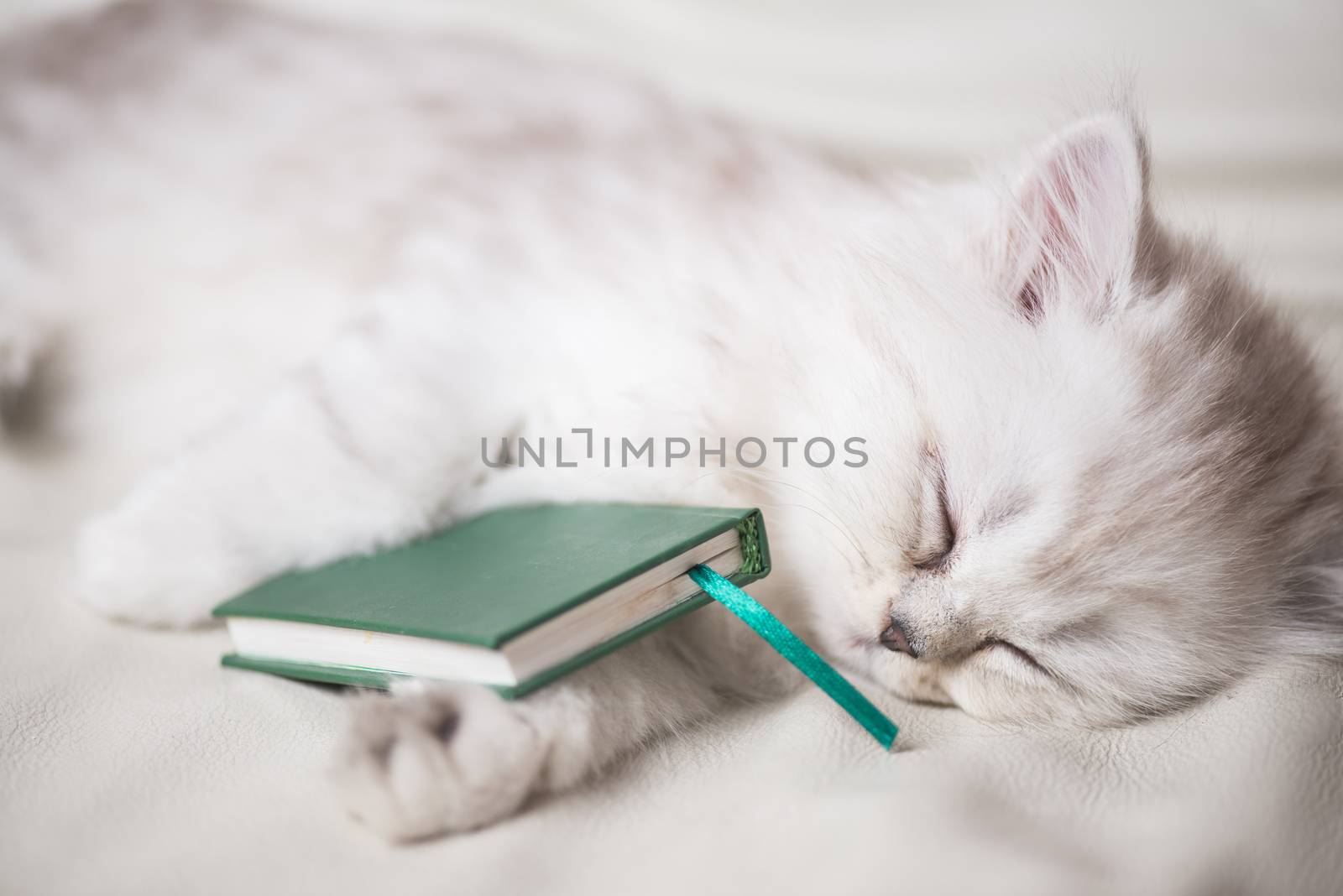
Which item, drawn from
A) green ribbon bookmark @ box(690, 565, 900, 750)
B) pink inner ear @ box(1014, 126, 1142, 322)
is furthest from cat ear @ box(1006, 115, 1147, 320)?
green ribbon bookmark @ box(690, 565, 900, 750)

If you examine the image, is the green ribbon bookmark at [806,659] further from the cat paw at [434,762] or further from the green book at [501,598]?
the cat paw at [434,762]

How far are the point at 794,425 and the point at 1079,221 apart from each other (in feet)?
1.31

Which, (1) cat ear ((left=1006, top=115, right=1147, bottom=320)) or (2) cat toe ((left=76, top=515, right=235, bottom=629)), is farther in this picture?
(2) cat toe ((left=76, top=515, right=235, bottom=629))

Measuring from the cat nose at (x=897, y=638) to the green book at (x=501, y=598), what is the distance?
16 centimetres

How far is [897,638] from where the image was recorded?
110 centimetres

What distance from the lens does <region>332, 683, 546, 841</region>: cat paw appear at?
87 cm

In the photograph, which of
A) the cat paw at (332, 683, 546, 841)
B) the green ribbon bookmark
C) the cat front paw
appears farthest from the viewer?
the cat front paw

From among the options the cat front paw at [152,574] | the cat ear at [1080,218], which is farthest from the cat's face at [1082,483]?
the cat front paw at [152,574]

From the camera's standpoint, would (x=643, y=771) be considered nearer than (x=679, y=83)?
Yes

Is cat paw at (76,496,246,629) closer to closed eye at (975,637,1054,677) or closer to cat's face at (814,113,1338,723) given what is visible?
cat's face at (814,113,1338,723)

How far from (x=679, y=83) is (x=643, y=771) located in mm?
1994

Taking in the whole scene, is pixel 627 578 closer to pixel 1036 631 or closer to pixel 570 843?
pixel 570 843

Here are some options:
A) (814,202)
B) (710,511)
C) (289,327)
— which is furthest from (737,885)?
(289,327)

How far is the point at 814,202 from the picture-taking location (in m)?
1.53
